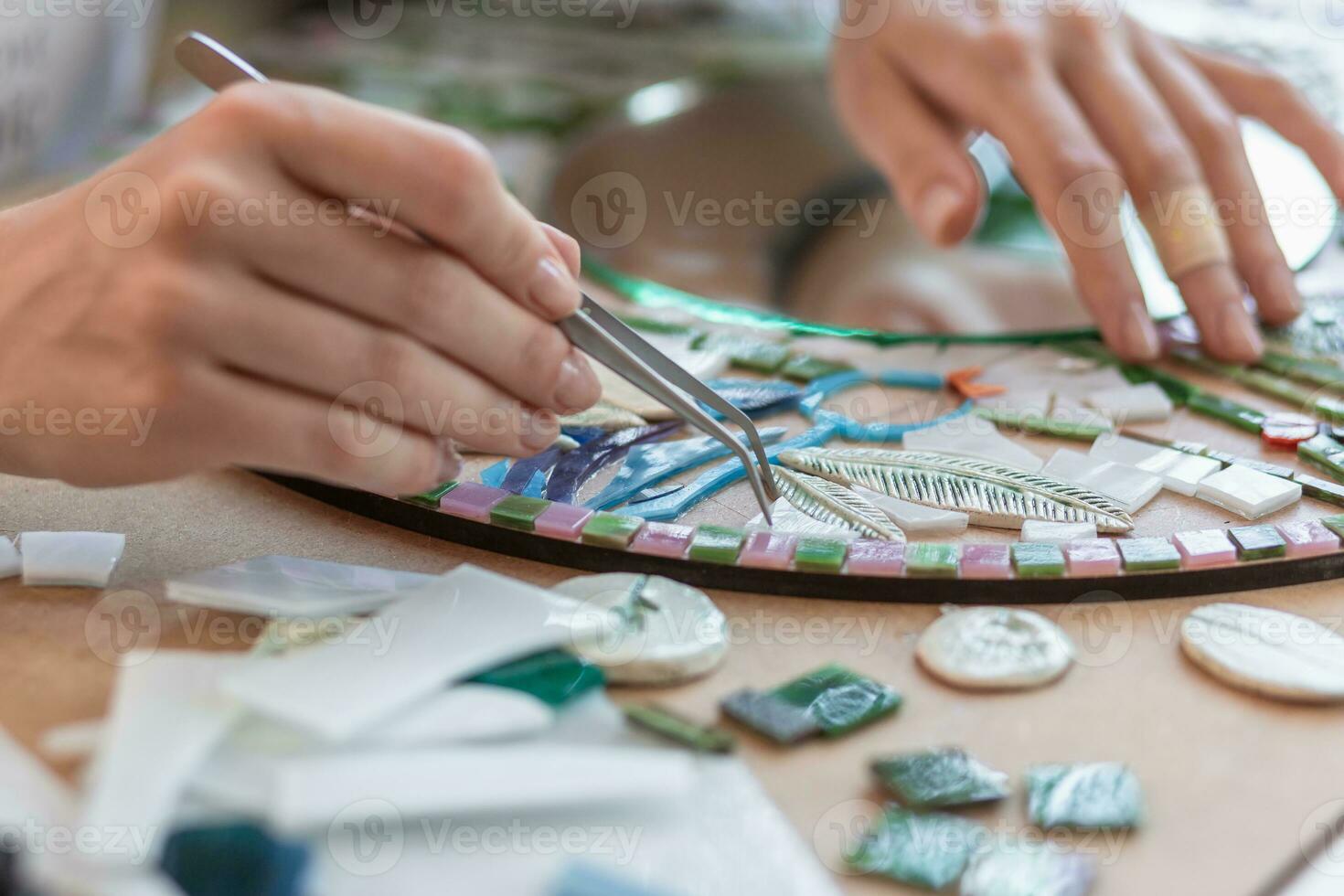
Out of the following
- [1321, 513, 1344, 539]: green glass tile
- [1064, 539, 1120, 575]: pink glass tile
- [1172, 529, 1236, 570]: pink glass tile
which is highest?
[1321, 513, 1344, 539]: green glass tile

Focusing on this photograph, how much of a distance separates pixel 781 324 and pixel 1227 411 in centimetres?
32

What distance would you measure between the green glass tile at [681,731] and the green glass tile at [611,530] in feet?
0.39

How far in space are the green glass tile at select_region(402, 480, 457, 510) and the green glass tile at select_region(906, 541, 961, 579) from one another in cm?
24

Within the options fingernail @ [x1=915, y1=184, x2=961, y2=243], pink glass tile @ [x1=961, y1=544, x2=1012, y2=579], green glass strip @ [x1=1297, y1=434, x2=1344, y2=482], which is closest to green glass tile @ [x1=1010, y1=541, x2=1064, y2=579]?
pink glass tile @ [x1=961, y1=544, x2=1012, y2=579]

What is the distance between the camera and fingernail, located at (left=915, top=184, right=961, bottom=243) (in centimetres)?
100

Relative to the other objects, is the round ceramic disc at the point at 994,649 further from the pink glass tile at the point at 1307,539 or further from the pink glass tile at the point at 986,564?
the pink glass tile at the point at 1307,539

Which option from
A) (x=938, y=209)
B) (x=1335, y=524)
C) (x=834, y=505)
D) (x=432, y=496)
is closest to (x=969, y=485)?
(x=834, y=505)

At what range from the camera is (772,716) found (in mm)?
503

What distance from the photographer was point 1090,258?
2.96ft

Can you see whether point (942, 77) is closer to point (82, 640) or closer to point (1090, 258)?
point (1090, 258)

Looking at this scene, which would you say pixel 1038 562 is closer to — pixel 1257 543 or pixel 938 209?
pixel 1257 543

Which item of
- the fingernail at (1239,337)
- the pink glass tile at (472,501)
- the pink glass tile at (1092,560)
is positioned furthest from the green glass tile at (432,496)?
the fingernail at (1239,337)

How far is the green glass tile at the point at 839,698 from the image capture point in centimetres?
51

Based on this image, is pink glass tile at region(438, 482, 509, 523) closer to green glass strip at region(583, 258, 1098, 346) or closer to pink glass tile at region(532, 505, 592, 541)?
pink glass tile at region(532, 505, 592, 541)
